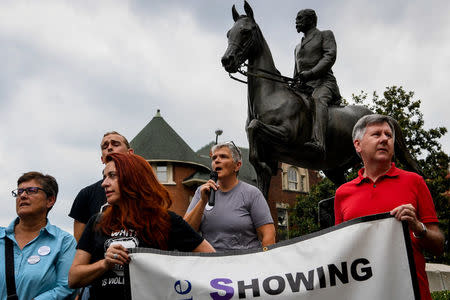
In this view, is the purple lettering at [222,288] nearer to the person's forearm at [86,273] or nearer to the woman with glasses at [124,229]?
the woman with glasses at [124,229]

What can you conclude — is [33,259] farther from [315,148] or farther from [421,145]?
[421,145]

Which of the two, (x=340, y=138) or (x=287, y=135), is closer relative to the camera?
(x=287, y=135)

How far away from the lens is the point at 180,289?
10.4ft

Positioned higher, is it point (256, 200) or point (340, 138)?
point (340, 138)

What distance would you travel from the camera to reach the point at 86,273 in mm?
3219

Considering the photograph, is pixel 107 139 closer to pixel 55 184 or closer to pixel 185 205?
pixel 55 184

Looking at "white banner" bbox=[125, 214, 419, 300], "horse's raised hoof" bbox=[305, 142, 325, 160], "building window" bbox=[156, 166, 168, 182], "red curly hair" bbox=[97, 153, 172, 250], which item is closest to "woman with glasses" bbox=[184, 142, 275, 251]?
"red curly hair" bbox=[97, 153, 172, 250]

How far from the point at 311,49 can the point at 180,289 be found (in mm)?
5330

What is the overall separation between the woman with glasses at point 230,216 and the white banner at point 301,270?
1.05 m

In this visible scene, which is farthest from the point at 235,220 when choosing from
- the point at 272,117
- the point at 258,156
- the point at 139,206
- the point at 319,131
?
the point at 319,131

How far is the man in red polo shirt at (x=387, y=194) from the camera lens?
3.14 meters

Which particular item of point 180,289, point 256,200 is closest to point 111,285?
point 180,289

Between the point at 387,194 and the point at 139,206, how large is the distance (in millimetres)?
1681

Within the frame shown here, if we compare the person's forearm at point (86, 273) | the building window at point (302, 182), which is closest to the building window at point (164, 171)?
the building window at point (302, 182)
